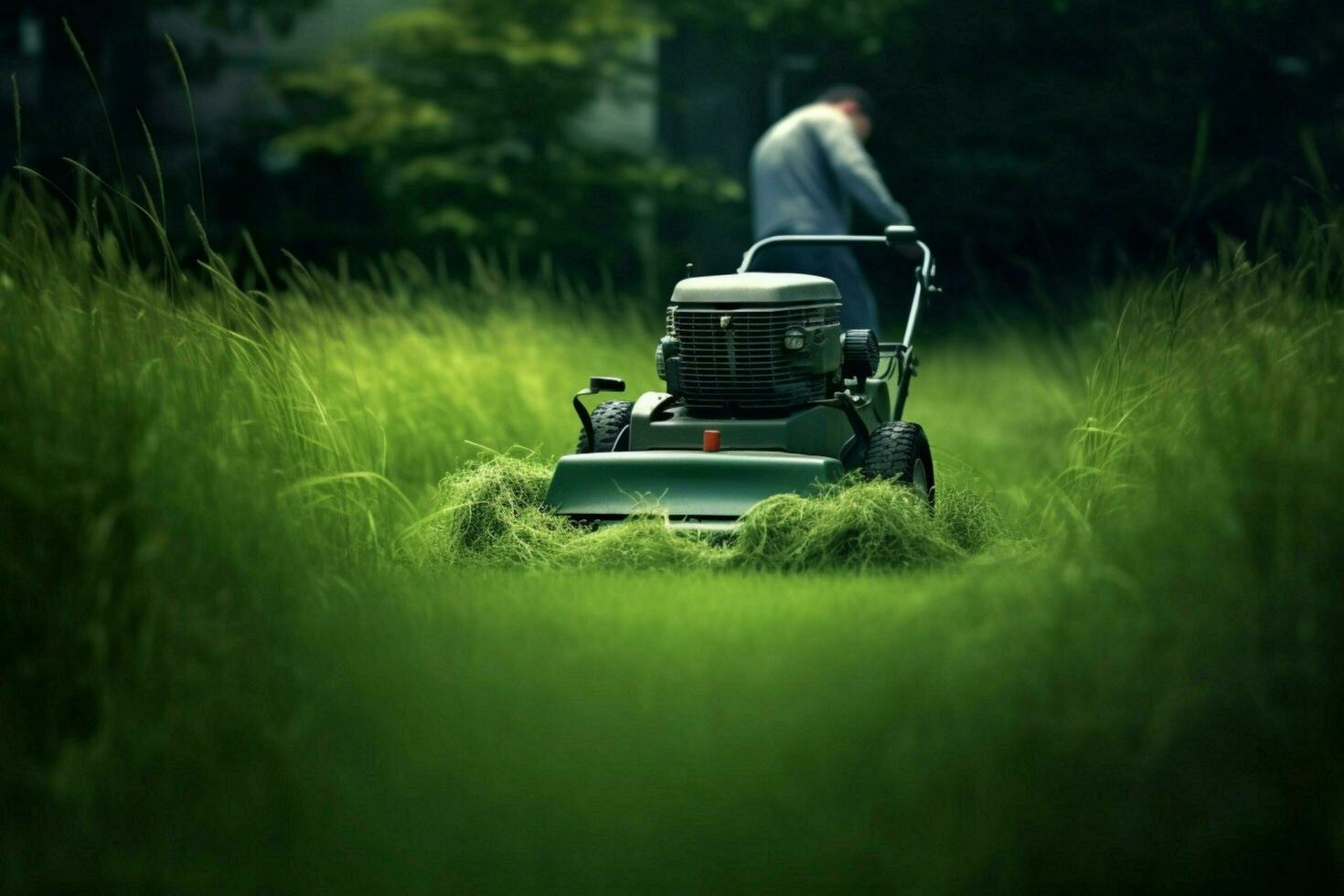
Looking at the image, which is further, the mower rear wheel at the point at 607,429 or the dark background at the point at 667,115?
the dark background at the point at 667,115

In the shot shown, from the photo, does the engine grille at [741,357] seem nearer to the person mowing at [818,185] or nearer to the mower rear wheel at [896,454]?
the mower rear wheel at [896,454]

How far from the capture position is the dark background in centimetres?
1708

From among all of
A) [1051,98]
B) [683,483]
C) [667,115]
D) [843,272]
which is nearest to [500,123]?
[667,115]

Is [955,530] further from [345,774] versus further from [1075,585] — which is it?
[345,774]

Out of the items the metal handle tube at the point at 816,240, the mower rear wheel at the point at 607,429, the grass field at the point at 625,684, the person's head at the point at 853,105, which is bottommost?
the mower rear wheel at the point at 607,429

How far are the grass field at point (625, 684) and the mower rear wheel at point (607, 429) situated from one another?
139 cm

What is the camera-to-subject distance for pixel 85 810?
312cm

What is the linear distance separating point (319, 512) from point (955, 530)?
2191 mm

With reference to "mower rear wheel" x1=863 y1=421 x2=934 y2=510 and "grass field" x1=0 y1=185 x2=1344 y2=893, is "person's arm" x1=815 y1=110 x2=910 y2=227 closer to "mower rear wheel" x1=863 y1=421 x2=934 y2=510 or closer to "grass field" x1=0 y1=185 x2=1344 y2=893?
"mower rear wheel" x1=863 y1=421 x2=934 y2=510

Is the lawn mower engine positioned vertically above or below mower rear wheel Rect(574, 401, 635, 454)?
above

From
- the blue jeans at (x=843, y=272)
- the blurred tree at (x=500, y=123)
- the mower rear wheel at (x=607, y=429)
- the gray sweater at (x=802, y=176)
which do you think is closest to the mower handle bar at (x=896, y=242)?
the mower rear wheel at (x=607, y=429)

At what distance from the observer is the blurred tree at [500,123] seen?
1691 centimetres

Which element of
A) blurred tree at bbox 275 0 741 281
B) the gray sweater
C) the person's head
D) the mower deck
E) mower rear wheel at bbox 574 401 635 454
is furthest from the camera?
blurred tree at bbox 275 0 741 281

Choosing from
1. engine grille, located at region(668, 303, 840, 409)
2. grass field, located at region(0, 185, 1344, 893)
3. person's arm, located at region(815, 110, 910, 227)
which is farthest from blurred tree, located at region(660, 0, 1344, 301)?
grass field, located at region(0, 185, 1344, 893)
